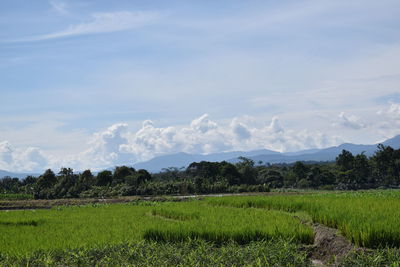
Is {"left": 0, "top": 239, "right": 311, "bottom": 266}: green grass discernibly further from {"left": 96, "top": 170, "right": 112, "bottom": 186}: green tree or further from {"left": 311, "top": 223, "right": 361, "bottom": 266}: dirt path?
{"left": 96, "top": 170, "right": 112, "bottom": 186}: green tree

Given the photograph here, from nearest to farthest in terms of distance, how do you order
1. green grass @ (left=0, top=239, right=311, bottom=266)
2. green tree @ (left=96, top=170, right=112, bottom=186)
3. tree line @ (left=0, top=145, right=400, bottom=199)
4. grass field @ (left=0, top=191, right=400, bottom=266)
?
green grass @ (left=0, top=239, right=311, bottom=266), grass field @ (left=0, top=191, right=400, bottom=266), tree line @ (left=0, top=145, right=400, bottom=199), green tree @ (left=96, top=170, right=112, bottom=186)

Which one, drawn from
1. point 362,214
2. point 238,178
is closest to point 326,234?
point 362,214

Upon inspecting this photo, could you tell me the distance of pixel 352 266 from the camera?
7.64 m

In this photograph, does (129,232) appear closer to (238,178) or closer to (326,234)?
(326,234)

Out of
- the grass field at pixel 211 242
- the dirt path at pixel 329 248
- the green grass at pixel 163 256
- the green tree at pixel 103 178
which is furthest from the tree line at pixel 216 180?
the green grass at pixel 163 256

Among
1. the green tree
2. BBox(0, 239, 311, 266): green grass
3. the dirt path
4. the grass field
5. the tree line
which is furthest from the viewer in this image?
the green tree

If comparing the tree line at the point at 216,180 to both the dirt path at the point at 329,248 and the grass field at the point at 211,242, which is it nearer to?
the grass field at the point at 211,242

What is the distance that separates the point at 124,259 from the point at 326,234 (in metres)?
5.22

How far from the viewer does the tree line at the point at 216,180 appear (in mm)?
39156

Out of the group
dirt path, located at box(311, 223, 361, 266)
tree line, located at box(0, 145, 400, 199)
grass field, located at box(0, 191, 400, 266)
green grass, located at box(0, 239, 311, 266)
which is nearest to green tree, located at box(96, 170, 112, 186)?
tree line, located at box(0, 145, 400, 199)

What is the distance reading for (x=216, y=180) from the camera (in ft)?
145

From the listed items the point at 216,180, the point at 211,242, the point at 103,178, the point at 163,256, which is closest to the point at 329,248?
the point at 211,242

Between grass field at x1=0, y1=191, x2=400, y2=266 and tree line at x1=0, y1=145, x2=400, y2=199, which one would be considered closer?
grass field at x1=0, y1=191, x2=400, y2=266

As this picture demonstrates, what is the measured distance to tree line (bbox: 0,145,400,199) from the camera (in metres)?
39.2
